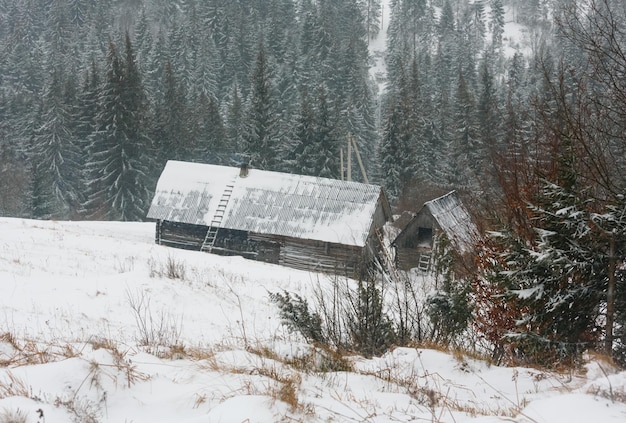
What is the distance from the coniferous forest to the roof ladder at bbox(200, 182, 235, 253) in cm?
1266

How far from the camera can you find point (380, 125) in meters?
69.8

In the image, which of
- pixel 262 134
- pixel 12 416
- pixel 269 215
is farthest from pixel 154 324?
pixel 262 134

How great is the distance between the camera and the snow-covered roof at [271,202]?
26.9m

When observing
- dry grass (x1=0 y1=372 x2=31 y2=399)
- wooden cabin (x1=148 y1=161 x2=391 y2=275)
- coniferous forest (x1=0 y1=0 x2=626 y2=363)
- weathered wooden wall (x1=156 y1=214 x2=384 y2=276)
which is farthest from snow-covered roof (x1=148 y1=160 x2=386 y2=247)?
dry grass (x1=0 y1=372 x2=31 y2=399)

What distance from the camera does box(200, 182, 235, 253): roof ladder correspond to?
28.5 meters

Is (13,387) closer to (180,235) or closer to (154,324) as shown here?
(154,324)

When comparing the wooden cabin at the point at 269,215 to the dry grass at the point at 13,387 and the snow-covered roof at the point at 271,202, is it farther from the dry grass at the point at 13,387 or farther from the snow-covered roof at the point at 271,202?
the dry grass at the point at 13,387

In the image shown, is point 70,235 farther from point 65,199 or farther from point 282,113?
point 282,113

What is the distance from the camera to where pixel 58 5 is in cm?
9481

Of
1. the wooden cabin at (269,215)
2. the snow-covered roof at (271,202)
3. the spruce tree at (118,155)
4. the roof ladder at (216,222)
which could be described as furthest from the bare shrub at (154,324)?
the spruce tree at (118,155)

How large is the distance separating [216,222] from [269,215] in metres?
2.97

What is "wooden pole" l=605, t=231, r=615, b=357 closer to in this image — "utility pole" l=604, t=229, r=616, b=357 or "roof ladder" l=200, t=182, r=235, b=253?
"utility pole" l=604, t=229, r=616, b=357

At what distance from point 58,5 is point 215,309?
335 ft

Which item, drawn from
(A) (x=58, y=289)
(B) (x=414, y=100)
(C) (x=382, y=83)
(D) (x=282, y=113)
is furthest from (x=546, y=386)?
(C) (x=382, y=83)
